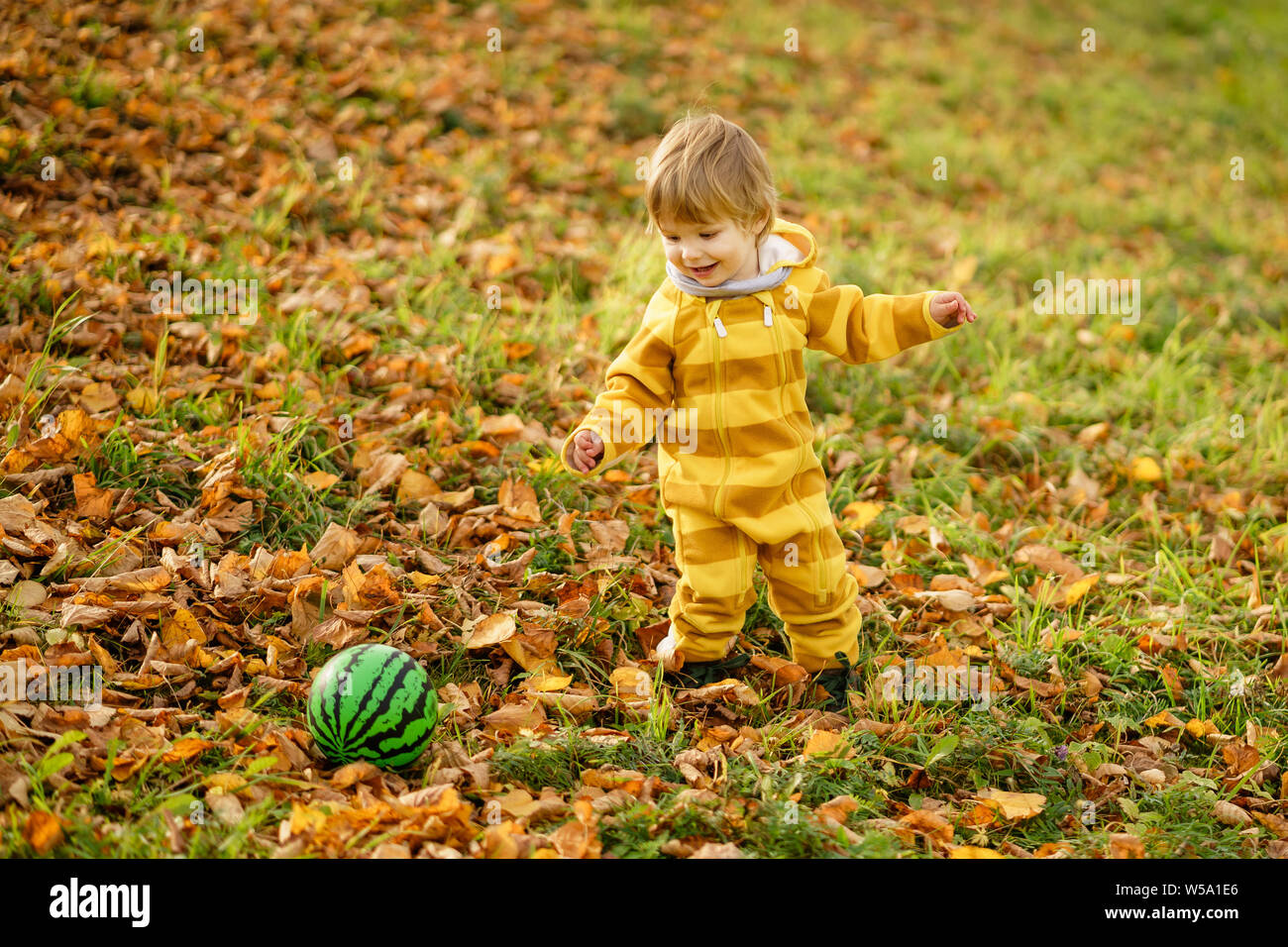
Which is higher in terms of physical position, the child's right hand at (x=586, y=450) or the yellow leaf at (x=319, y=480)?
the child's right hand at (x=586, y=450)

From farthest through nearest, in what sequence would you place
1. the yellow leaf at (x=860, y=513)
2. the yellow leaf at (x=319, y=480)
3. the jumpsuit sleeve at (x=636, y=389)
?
the yellow leaf at (x=860, y=513)
the yellow leaf at (x=319, y=480)
the jumpsuit sleeve at (x=636, y=389)

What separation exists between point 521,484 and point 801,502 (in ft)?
4.02

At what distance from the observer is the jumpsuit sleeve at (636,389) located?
280 centimetres

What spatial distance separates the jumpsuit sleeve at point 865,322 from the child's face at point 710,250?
0.84ft

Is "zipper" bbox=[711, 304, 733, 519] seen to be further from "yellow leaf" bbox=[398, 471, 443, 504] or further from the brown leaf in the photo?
the brown leaf

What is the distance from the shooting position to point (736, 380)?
286 cm

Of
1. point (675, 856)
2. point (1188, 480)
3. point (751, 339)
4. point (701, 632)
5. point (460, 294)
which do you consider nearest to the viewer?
point (675, 856)

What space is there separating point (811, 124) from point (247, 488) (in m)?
5.62

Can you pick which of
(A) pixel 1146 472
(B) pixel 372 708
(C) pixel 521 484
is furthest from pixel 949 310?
(A) pixel 1146 472

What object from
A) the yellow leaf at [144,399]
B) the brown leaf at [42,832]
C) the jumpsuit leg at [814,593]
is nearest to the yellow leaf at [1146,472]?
the jumpsuit leg at [814,593]

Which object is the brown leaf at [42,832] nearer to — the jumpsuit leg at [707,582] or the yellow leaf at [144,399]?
the jumpsuit leg at [707,582]

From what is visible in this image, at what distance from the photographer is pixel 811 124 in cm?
761
